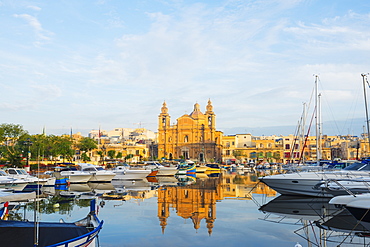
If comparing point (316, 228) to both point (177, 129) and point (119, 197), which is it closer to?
point (119, 197)

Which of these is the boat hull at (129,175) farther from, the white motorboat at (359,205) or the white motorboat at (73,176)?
the white motorboat at (359,205)

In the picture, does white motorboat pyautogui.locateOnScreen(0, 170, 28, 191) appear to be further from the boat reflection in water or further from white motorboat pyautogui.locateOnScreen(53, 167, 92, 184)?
the boat reflection in water

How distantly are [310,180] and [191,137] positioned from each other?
2955 inches

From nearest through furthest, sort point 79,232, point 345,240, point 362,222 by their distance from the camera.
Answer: point 79,232 → point 345,240 → point 362,222

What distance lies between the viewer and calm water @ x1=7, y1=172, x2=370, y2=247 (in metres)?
10.6

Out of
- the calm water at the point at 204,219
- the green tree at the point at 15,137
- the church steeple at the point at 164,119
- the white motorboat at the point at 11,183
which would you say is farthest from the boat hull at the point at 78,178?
the church steeple at the point at 164,119

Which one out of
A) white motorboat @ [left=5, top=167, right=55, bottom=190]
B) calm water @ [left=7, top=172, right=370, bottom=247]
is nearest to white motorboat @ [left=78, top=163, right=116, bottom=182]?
white motorboat @ [left=5, top=167, right=55, bottom=190]

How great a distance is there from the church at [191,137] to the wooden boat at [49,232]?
80332 millimetres

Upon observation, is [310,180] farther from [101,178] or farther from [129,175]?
[129,175]

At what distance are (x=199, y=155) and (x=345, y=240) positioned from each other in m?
79.9

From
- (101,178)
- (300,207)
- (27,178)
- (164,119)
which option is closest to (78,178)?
(101,178)

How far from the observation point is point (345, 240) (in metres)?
10.3

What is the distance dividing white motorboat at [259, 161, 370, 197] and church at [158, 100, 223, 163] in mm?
69208

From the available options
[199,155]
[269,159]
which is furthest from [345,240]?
[269,159]
